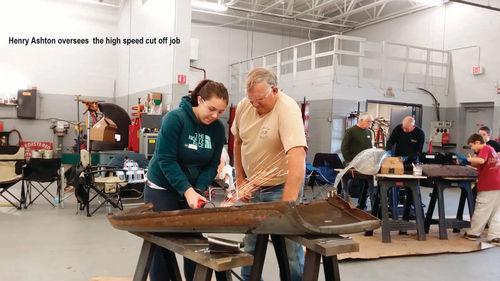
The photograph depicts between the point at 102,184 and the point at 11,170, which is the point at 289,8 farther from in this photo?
the point at 11,170

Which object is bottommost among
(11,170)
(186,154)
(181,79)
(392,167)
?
(11,170)

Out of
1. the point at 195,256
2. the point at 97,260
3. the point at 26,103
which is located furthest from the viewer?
the point at 26,103

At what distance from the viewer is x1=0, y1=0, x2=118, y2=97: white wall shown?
35.3ft

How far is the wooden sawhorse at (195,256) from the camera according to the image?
1517mm

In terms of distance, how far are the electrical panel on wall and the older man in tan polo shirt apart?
10068mm

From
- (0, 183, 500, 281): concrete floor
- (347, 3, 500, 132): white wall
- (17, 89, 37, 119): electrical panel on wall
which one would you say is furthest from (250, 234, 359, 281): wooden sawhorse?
(17, 89, 37, 119): electrical panel on wall

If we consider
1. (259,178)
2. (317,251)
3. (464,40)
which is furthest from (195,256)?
(464,40)

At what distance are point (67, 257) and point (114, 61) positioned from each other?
9.33 metres

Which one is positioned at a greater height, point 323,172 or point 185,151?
point 185,151

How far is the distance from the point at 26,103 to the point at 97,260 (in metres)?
8.62

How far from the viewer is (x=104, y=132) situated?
7.62m

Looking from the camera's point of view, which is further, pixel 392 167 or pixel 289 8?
pixel 289 8

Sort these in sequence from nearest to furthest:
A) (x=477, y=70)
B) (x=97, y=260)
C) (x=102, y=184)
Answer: (x=97, y=260), (x=102, y=184), (x=477, y=70)

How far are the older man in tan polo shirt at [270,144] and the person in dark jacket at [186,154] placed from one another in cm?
17
